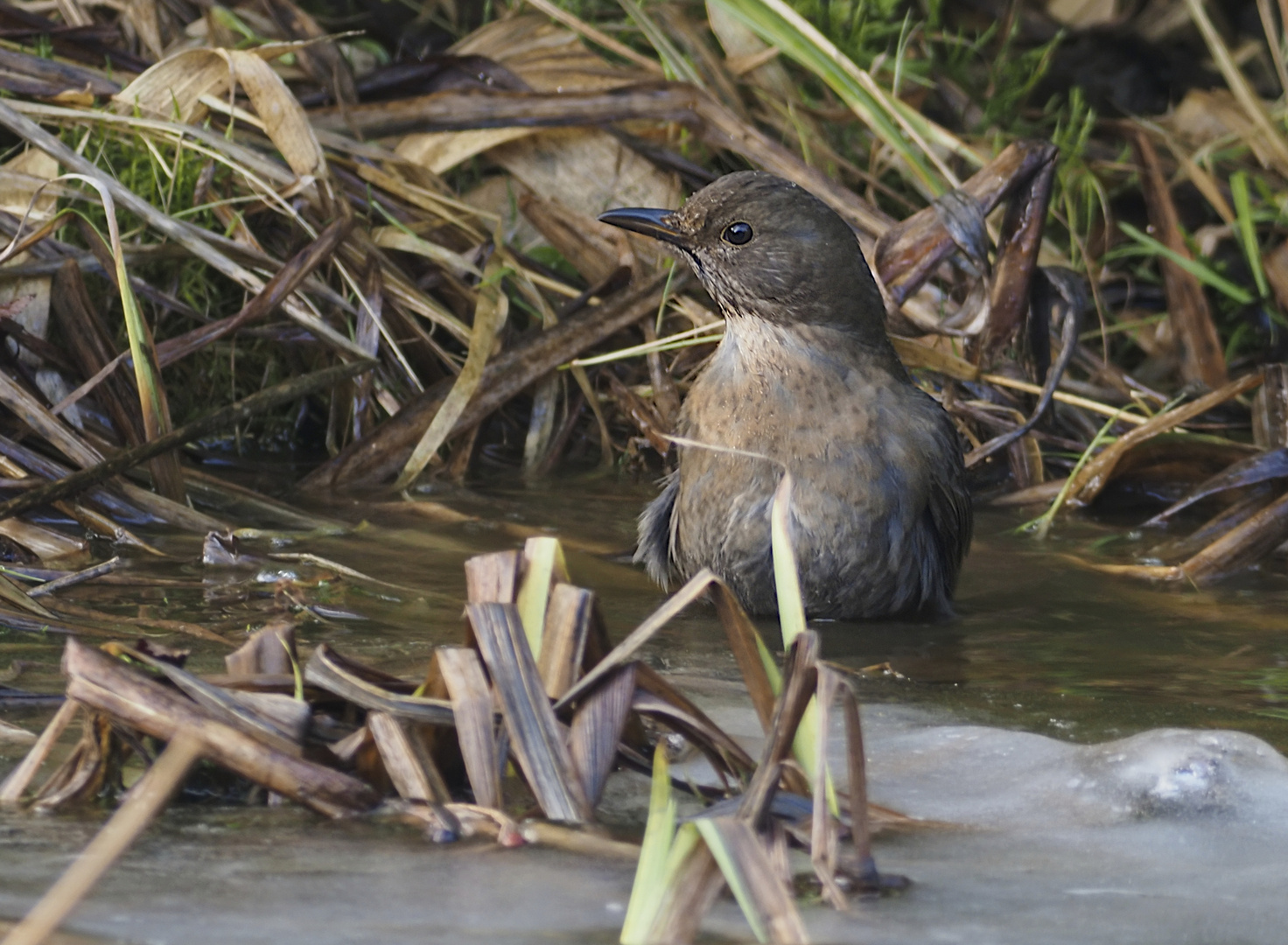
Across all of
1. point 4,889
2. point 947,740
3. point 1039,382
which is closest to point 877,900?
point 947,740

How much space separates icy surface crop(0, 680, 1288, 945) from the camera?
1.52 meters

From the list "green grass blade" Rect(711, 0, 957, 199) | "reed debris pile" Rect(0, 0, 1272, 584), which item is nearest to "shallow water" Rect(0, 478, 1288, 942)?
"reed debris pile" Rect(0, 0, 1272, 584)

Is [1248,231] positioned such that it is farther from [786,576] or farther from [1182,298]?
[786,576]

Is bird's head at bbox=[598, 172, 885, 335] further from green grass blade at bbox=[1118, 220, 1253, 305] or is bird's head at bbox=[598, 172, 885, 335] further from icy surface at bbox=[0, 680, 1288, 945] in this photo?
green grass blade at bbox=[1118, 220, 1253, 305]

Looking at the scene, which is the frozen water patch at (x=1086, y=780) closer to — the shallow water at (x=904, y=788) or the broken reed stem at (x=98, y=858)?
the shallow water at (x=904, y=788)

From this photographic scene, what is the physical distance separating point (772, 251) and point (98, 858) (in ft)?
8.24

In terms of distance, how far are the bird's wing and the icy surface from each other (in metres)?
1.55

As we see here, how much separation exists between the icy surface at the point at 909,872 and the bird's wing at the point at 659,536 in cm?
155

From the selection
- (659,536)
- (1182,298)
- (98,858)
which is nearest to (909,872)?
(98,858)

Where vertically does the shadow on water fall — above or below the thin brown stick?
below

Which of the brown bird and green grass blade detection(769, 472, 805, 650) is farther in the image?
the brown bird

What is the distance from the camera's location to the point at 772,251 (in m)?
3.56

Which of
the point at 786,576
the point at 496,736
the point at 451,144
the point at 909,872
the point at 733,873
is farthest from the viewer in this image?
the point at 451,144

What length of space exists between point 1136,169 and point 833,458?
9.55 feet
